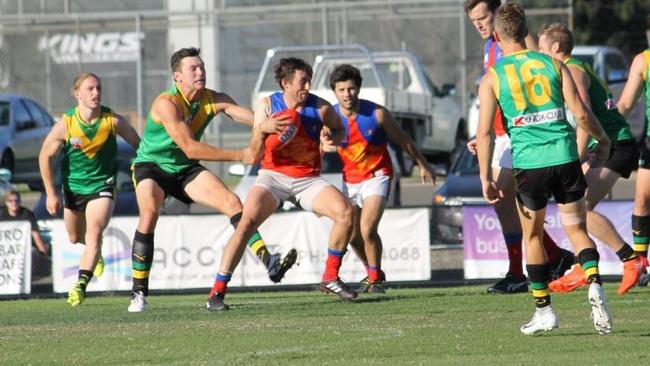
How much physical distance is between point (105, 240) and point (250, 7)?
14.8m

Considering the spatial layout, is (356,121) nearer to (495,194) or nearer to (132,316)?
(132,316)

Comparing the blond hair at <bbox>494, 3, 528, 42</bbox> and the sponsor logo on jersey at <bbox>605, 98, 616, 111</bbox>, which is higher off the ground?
the blond hair at <bbox>494, 3, 528, 42</bbox>

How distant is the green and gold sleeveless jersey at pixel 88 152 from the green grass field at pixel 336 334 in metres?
1.17

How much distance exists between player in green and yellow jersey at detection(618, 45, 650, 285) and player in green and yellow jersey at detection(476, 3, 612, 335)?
2.66 metres

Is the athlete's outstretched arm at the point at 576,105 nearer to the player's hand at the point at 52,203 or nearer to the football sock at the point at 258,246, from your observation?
the football sock at the point at 258,246

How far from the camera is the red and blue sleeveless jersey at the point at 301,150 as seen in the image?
11.6m

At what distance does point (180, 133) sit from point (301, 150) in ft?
3.71

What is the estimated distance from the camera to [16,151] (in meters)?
26.5

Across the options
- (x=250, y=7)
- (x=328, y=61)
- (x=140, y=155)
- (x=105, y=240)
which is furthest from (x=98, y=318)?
(x=250, y=7)

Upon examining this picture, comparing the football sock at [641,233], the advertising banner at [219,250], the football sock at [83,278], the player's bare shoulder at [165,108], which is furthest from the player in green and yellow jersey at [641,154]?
the football sock at [83,278]

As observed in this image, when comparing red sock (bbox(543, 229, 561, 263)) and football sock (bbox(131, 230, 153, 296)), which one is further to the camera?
red sock (bbox(543, 229, 561, 263))

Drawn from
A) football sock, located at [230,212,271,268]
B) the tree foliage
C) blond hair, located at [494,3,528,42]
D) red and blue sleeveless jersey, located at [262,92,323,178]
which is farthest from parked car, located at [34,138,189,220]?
the tree foliage

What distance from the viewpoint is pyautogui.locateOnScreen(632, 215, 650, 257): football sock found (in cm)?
1191

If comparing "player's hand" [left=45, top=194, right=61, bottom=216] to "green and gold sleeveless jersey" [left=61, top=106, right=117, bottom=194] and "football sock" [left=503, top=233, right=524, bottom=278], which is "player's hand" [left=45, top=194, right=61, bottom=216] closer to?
"green and gold sleeveless jersey" [left=61, top=106, right=117, bottom=194]
